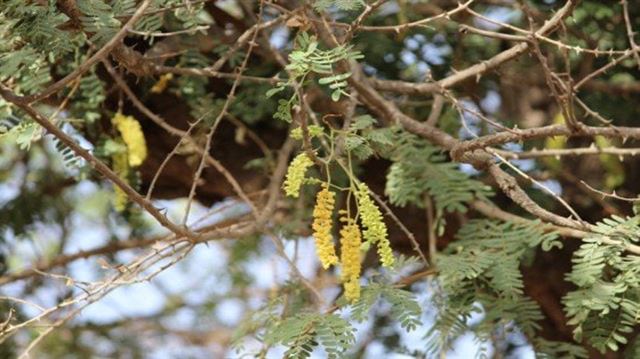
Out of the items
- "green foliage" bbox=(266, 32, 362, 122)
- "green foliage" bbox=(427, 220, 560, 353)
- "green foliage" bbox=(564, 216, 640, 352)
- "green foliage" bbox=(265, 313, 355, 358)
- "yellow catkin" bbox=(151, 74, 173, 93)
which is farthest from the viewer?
"yellow catkin" bbox=(151, 74, 173, 93)

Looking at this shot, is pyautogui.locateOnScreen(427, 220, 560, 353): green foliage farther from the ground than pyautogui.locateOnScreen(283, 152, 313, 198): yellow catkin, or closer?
closer

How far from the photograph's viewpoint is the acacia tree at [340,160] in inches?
76.5

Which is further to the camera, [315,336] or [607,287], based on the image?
[607,287]

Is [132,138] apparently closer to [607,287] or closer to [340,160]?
[340,160]

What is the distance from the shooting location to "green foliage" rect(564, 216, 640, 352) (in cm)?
208

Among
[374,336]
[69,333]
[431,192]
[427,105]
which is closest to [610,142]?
[427,105]

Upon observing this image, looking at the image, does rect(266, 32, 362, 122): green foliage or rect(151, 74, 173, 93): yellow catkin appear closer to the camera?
rect(266, 32, 362, 122): green foliage

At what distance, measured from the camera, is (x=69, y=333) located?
3.73 metres

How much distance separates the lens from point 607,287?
2.12 m

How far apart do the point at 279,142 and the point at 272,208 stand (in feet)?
1.92

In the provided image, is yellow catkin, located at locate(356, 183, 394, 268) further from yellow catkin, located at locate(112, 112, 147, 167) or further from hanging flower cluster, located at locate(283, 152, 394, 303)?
yellow catkin, located at locate(112, 112, 147, 167)

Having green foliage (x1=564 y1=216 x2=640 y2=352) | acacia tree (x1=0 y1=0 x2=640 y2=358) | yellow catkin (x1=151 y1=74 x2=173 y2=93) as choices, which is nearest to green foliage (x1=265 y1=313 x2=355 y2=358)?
acacia tree (x1=0 y1=0 x2=640 y2=358)

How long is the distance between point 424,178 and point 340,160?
0.67 m

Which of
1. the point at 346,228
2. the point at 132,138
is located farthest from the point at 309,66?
the point at 132,138
